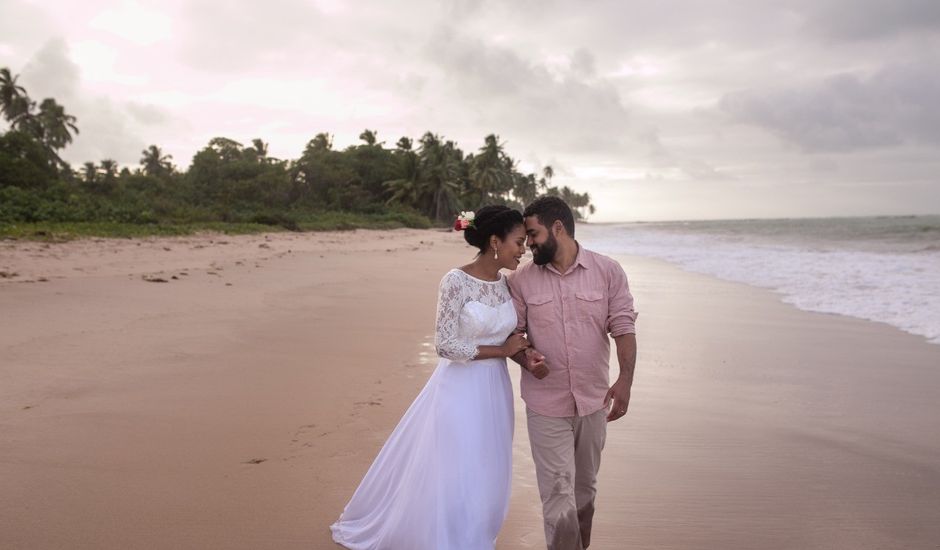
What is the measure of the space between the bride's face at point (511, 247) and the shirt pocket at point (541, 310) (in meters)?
0.20

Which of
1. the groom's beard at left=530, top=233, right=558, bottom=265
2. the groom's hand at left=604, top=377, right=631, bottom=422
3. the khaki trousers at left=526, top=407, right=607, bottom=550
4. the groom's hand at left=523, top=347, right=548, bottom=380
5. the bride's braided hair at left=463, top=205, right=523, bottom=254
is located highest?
the bride's braided hair at left=463, top=205, right=523, bottom=254

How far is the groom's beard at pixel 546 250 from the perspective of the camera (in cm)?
327

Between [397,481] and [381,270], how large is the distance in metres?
12.6

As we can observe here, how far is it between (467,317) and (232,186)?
45.3 m

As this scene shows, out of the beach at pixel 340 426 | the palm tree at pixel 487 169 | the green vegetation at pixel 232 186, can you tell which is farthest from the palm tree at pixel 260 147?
the beach at pixel 340 426

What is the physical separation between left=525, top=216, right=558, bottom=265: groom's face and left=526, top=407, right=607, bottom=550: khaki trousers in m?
0.73

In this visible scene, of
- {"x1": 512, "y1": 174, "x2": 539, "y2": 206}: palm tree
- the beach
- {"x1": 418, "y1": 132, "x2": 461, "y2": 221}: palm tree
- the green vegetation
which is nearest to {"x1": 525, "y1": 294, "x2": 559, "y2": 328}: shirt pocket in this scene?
the beach

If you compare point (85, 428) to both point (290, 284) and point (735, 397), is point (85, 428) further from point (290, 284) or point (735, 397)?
point (290, 284)

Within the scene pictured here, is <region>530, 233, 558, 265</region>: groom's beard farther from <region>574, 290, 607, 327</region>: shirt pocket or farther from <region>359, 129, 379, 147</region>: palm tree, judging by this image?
<region>359, 129, 379, 147</region>: palm tree

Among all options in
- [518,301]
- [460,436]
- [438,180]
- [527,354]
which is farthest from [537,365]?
[438,180]

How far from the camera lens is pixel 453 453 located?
321 cm

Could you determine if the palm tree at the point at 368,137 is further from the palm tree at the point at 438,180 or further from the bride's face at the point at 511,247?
the bride's face at the point at 511,247

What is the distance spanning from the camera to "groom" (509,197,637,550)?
325cm

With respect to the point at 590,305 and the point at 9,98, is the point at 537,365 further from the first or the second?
the point at 9,98
